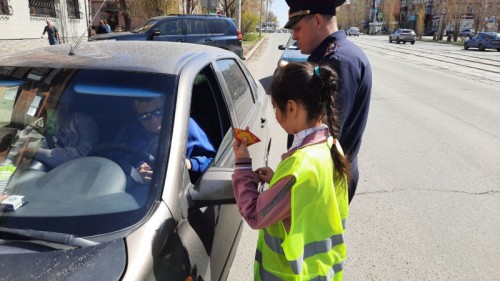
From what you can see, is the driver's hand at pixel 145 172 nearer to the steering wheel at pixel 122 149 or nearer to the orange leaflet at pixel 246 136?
the steering wheel at pixel 122 149

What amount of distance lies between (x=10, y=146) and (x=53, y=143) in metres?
0.23

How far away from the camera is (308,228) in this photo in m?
1.38

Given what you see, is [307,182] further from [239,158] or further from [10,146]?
[10,146]

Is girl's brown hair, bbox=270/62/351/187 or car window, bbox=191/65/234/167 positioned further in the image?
car window, bbox=191/65/234/167

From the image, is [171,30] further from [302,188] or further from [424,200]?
[302,188]

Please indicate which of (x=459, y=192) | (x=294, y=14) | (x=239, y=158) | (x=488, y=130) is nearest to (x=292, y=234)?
(x=239, y=158)

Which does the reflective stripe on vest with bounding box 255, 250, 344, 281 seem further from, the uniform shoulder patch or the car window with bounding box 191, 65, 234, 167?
the uniform shoulder patch

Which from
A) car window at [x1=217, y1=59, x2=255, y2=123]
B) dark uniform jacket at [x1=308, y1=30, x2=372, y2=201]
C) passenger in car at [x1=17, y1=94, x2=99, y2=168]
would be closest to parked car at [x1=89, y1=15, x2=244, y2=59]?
car window at [x1=217, y1=59, x2=255, y2=123]

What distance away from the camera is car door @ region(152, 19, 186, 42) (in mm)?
13258

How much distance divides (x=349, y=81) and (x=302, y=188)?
2.11 feet

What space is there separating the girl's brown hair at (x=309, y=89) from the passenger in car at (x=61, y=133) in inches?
37.4

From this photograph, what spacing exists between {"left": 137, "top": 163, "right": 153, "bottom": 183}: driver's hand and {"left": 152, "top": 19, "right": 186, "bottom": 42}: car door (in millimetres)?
12219

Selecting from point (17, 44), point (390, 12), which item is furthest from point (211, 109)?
point (390, 12)

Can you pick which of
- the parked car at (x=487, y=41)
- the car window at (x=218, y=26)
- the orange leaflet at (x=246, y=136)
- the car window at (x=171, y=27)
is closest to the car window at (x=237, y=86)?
the orange leaflet at (x=246, y=136)
